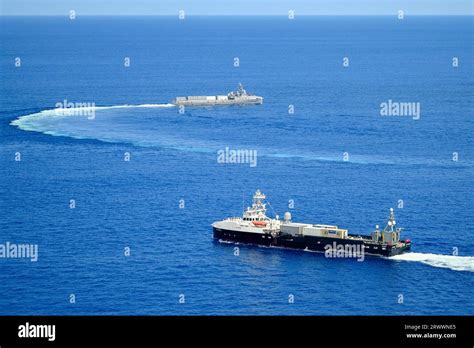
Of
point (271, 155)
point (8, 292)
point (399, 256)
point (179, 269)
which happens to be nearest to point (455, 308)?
point (399, 256)

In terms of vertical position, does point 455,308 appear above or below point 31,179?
below

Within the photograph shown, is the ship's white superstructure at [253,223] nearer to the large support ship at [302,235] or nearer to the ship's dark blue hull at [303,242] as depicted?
the large support ship at [302,235]

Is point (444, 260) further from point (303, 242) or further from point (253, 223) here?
point (253, 223)

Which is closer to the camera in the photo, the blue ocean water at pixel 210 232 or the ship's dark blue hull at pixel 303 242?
the blue ocean water at pixel 210 232

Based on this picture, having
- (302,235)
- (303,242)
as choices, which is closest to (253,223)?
(302,235)

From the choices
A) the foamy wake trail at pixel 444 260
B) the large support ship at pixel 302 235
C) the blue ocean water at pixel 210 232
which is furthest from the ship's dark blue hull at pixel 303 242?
the foamy wake trail at pixel 444 260
